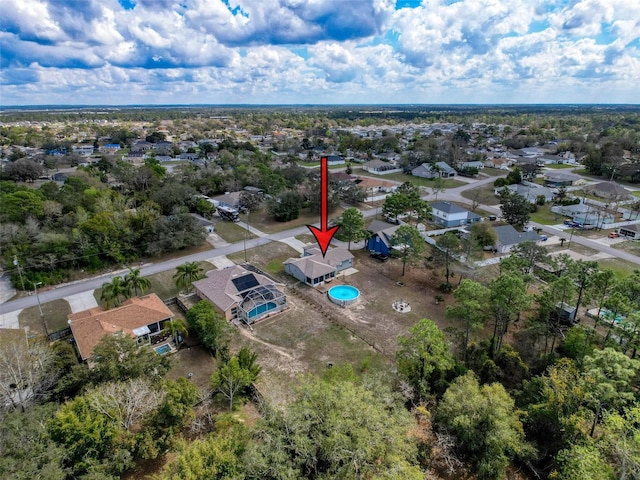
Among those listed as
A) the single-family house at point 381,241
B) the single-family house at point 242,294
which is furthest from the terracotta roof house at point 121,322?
the single-family house at point 381,241

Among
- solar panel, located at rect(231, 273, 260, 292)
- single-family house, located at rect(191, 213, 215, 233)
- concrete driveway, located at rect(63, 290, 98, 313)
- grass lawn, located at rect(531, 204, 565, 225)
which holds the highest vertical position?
solar panel, located at rect(231, 273, 260, 292)

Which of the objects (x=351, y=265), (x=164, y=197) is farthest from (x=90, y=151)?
(x=351, y=265)

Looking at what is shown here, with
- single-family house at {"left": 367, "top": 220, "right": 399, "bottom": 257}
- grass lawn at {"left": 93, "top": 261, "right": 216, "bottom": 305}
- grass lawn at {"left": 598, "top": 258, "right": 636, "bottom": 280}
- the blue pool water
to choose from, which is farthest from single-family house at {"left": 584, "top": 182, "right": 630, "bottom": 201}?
the blue pool water

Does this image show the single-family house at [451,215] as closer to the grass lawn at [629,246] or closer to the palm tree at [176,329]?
the grass lawn at [629,246]

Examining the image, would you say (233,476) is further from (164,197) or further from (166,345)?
(164,197)

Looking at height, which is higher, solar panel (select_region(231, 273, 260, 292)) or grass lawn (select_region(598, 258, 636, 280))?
solar panel (select_region(231, 273, 260, 292))

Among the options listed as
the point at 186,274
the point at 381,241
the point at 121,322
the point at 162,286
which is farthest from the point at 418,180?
the point at 121,322

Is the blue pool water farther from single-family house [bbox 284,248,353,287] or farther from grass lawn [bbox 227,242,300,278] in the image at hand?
single-family house [bbox 284,248,353,287]
